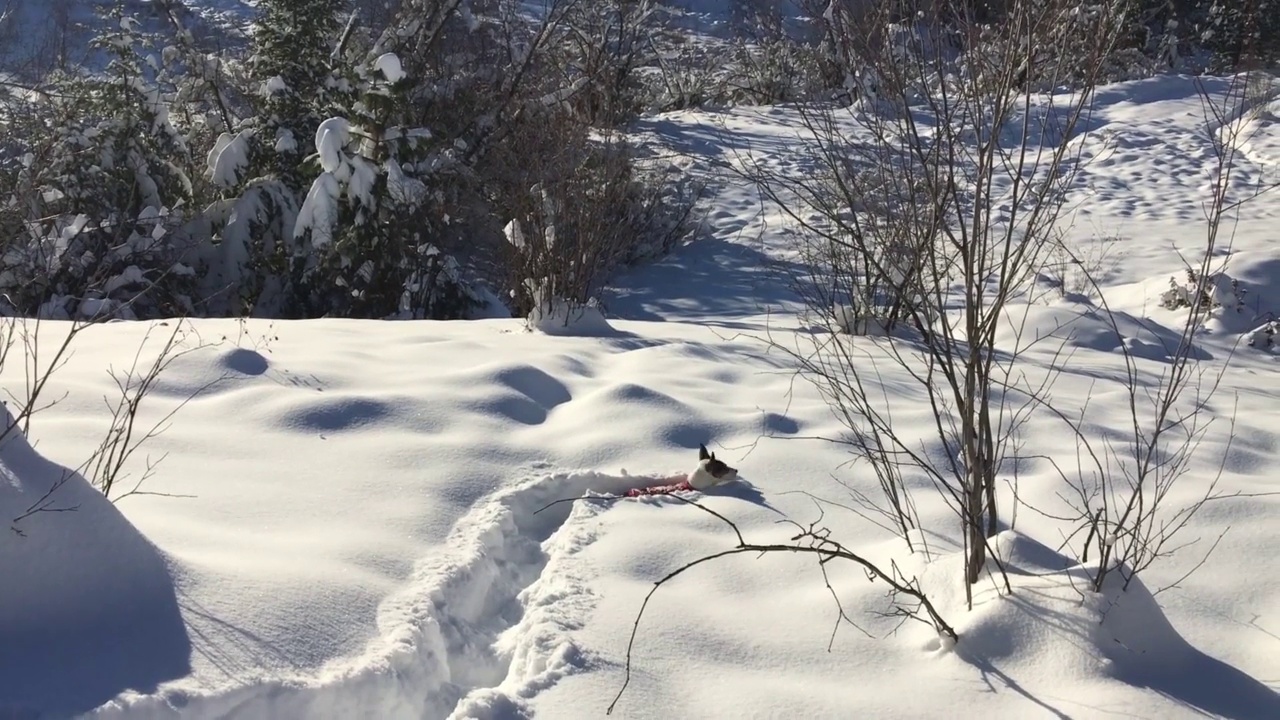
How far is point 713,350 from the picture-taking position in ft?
17.1

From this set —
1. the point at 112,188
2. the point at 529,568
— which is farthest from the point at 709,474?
the point at 112,188

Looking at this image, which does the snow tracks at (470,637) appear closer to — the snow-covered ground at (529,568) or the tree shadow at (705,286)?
the snow-covered ground at (529,568)

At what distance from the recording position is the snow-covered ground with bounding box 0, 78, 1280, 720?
201cm

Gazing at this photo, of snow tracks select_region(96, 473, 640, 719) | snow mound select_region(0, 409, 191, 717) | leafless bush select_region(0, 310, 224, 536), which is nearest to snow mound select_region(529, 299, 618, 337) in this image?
leafless bush select_region(0, 310, 224, 536)

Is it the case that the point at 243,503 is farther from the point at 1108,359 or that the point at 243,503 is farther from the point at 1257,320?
the point at 1257,320

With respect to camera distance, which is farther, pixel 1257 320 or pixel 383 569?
pixel 1257 320

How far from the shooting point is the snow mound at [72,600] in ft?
6.00

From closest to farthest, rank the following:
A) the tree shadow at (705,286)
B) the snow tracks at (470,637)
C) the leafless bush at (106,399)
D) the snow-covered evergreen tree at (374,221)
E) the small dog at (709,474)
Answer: the snow tracks at (470,637), the leafless bush at (106,399), the small dog at (709,474), the snow-covered evergreen tree at (374,221), the tree shadow at (705,286)

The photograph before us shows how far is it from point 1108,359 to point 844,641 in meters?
4.19

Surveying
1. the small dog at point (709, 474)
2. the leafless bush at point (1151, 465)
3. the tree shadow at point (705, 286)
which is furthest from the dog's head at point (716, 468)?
the tree shadow at point (705, 286)

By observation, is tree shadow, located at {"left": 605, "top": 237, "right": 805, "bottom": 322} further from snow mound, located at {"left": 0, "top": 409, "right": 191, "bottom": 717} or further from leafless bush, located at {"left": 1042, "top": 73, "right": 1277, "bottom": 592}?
snow mound, located at {"left": 0, "top": 409, "right": 191, "bottom": 717}

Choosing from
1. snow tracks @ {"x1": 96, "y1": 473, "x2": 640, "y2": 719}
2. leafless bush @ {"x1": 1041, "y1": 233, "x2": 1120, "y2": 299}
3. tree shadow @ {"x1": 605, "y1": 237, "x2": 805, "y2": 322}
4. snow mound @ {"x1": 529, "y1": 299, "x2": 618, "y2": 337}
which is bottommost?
tree shadow @ {"x1": 605, "y1": 237, "x2": 805, "y2": 322}

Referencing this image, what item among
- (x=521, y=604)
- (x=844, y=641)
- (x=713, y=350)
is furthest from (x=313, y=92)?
(x=844, y=641)

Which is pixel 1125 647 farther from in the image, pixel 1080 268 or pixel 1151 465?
pixel 1080 268
